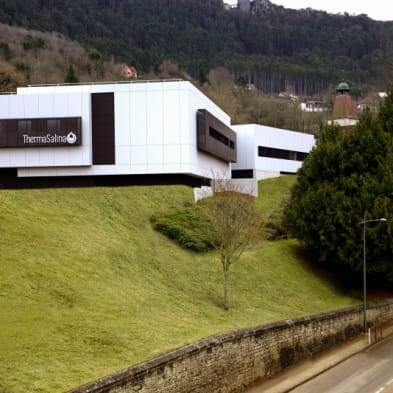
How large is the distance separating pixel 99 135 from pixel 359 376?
92.6 ft

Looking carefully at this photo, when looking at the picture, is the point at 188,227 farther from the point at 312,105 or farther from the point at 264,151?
the point at 312,105

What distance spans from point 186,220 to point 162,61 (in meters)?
123

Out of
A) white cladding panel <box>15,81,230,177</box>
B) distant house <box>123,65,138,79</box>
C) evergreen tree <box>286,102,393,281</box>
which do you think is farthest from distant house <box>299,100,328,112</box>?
evergreen tree <box>286,102,393,281</box>

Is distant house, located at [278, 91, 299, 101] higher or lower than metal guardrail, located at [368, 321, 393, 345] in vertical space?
higher

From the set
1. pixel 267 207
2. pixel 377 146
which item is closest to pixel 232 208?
pixel 377 146

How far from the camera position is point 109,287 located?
25.3 metres

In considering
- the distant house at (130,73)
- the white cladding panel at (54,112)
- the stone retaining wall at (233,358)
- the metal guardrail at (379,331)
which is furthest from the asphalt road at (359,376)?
the distant house at (130,73)

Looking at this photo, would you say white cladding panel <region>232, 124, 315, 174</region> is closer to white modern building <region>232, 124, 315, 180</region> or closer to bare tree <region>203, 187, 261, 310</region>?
white modern building <region>232, 124, 315, 180</region>

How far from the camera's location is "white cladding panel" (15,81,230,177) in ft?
147

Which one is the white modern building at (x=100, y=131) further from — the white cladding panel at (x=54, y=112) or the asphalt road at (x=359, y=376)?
the asphalt road at (x=359, y=376)

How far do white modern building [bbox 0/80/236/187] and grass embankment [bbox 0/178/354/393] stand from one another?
3.78m

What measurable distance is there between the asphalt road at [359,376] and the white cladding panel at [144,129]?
2223 cm

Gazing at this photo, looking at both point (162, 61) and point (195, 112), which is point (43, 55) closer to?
point (162, 61)

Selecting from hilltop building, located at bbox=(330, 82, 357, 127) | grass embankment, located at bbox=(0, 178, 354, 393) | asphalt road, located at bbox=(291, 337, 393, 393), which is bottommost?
asphalt road, located at bbox=(291, 337, 393, 393)
